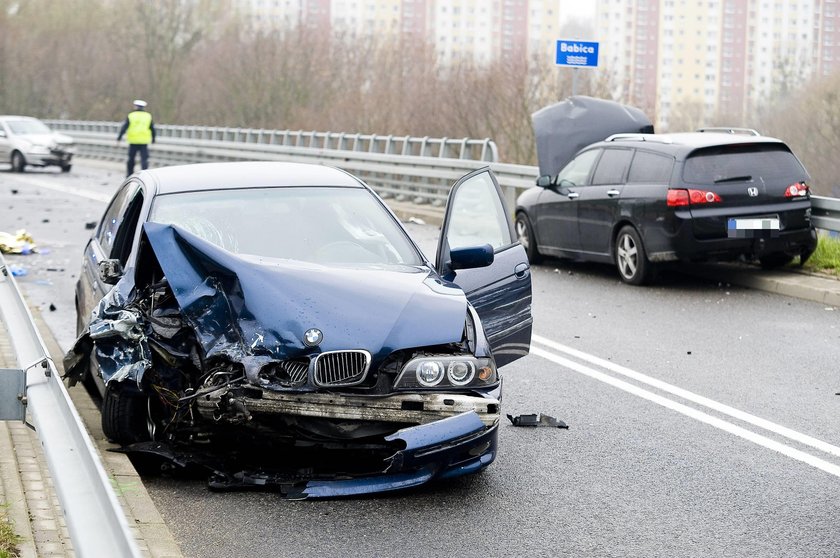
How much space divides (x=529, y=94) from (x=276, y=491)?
1291 inches

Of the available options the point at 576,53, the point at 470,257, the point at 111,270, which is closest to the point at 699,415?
the point at 470,257

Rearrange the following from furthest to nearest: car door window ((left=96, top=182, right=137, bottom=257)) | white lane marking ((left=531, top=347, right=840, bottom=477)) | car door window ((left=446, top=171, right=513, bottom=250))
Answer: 1. car door window ((left=96, top=182, right=137, bottom=257))
2. car door window ((left=446, top=171, right=513, bottom=250))
3. white lane marking ((left=531, top=347, right=840, bottom=477))

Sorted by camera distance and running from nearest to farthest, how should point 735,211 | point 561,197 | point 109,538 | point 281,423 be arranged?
1. point 109,538
2. point 281,423
3. point 735,211
4. point 561,197

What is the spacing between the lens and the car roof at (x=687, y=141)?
44.0 feet

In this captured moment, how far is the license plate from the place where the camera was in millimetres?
13117

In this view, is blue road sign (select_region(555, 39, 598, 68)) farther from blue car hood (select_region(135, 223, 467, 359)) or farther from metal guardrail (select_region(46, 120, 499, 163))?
blue car hood (select_region(135, 223, 467, 359))

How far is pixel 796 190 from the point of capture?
13492mm

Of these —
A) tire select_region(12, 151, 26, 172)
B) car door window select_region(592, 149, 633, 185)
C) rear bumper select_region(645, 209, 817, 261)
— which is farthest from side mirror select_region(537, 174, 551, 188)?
tire select_region(12, 151, 26, 172)

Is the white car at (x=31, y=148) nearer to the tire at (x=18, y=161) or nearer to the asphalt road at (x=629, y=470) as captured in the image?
the tire at (x=18, y=161)

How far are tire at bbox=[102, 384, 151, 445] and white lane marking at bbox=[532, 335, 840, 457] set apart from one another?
3491 millimetres

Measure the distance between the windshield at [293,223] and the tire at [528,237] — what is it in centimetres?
887

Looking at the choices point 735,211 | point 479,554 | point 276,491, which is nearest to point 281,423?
point 276,491

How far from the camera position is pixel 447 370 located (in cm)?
580

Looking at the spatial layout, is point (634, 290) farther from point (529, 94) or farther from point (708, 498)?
point (529, 94)
